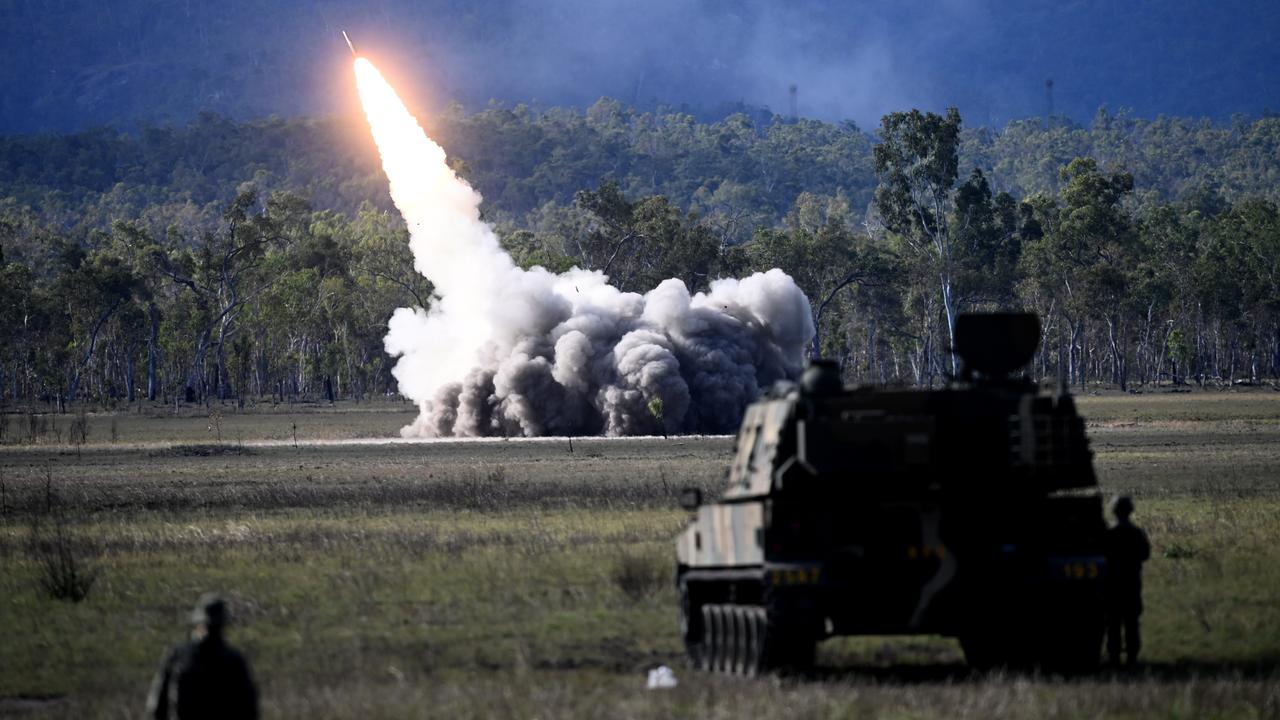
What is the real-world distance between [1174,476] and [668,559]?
801 inches

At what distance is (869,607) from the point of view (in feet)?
52.8

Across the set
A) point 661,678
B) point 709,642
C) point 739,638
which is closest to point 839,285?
point 709,642

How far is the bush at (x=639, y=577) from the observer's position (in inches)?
909

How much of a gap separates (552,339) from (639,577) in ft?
154

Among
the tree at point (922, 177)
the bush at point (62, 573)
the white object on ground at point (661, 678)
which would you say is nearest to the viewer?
the white object on ground at point (661, 678)

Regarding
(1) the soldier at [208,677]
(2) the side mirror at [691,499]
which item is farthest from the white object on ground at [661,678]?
(1) the soldier at [208,677]

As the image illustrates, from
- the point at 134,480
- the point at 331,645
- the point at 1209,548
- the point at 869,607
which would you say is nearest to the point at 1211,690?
the point at 869,607

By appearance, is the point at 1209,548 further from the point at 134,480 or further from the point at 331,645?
the point at 134,480

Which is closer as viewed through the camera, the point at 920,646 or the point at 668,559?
the point at 920,646

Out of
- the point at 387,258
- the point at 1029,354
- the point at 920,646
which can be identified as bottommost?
the point at 920,646

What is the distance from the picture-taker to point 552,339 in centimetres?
7031

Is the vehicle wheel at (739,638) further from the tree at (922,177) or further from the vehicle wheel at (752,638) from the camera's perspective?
the tree at (922,177)

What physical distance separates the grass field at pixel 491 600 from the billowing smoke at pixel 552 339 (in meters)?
17.2

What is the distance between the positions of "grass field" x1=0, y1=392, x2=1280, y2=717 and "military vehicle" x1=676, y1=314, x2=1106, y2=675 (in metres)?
0.52
